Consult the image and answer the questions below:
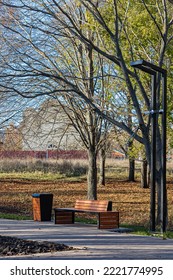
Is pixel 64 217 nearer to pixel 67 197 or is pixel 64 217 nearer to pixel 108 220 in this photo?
pixel 108 220

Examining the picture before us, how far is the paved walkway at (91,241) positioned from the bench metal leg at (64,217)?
9.3 inches

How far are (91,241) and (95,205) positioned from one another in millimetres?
3722

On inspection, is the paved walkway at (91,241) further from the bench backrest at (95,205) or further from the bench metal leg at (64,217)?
the bench backrest at (95,205)

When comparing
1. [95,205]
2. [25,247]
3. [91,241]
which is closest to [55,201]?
[95,205]

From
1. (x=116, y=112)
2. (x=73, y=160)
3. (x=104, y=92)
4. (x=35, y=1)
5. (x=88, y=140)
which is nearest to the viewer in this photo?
(x=35, y=1)

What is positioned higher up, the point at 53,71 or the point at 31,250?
the point at 53,71

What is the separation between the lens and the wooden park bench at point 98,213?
15.7 meters

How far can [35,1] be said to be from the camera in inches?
722

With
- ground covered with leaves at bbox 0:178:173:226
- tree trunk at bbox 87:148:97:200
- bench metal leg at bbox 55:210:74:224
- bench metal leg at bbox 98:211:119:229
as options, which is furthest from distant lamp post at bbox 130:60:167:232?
tree trunk at bbox 87:148:97:200

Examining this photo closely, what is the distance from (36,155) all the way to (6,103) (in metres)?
30.7

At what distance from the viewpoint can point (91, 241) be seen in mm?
12797

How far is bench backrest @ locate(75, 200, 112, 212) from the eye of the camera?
16.2m

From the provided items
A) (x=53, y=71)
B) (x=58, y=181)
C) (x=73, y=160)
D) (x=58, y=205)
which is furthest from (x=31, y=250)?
(x=73, y=160)

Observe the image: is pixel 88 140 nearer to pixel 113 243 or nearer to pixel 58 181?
pixel 113 243
